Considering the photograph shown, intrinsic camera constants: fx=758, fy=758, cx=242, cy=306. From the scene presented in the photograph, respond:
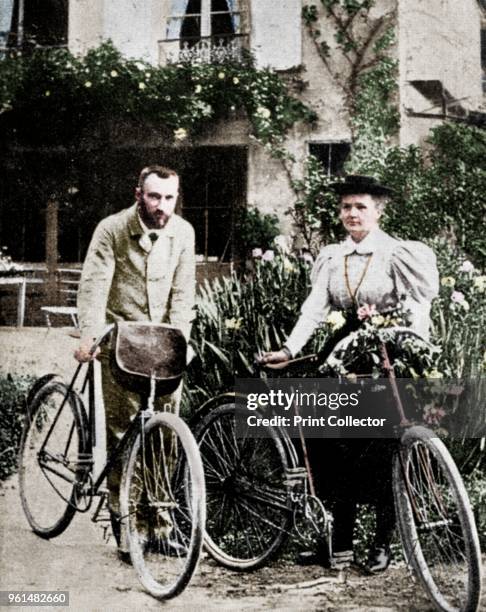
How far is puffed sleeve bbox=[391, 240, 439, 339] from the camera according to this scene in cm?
266

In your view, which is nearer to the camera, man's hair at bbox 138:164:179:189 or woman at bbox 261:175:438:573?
woman at bbox 261:175:438:573

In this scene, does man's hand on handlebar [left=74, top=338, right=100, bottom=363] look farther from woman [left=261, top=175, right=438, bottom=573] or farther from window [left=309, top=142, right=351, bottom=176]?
window [left=309, top=142, right=351, bottom=176]

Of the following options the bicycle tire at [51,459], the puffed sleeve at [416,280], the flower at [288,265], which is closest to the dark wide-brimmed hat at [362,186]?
the puffed sleeve at [416,280]

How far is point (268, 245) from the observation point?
293 cm

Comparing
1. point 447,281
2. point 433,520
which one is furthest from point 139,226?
point 433,520

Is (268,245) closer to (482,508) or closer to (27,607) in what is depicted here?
(482,508)

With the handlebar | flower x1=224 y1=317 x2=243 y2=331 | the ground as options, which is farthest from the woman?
Answer: the handlebar

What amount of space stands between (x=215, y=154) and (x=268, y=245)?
432 millimetres

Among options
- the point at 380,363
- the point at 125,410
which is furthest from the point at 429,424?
the point at 125,410

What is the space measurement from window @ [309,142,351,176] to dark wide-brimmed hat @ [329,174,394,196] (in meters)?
0.09

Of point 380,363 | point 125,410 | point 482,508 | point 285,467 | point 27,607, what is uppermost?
point 380,363

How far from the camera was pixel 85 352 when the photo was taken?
8.80ft

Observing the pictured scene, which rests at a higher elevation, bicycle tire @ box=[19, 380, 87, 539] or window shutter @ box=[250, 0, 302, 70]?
window shutter @ box=[250, 0, 302, 70]

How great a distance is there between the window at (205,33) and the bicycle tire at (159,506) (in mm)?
1475
